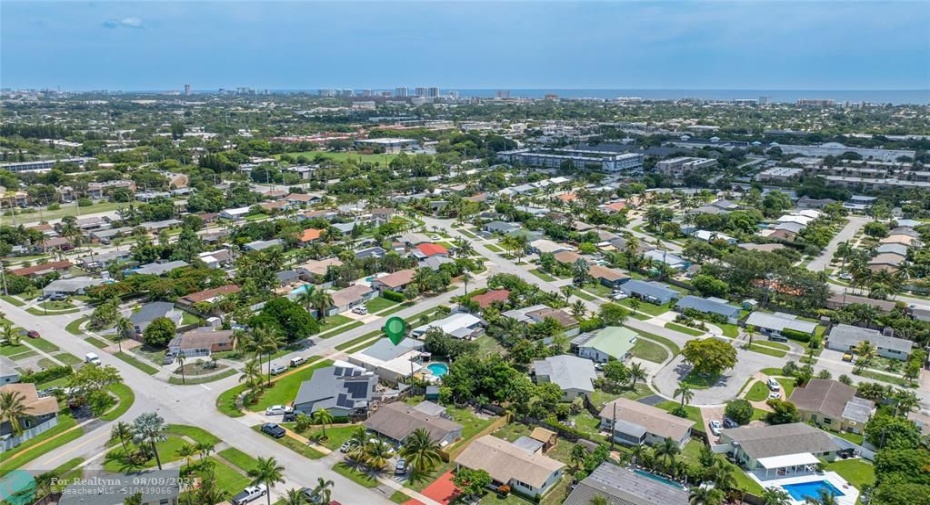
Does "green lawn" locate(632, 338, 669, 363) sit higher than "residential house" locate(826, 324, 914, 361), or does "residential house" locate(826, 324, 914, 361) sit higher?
"residential house" locate(826, 324, 914, 361)

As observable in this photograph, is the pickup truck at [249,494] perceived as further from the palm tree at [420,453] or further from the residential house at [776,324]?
the residential house at [776,324]

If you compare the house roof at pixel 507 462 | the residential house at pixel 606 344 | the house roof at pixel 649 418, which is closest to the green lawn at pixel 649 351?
the residential house at pixel 606 344

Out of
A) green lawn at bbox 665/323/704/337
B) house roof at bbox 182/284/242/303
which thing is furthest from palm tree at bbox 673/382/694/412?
house roof at bbox 182/284/242/303

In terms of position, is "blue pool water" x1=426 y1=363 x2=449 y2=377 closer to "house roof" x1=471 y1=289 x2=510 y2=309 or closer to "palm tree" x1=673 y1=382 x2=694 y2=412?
"house roof" x1=471 y1=289 x2=510 y2=309

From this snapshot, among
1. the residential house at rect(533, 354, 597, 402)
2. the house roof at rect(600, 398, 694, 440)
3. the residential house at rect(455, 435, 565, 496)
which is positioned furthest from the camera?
the residential house at rect(533, 354, 597, 402)

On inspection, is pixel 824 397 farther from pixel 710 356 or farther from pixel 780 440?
pixel 710 356

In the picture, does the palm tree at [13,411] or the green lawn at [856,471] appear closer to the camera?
the green lawn at [856,471]

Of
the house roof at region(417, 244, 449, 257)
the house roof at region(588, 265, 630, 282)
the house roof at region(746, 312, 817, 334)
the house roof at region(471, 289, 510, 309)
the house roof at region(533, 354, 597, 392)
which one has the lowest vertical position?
the house roof at region(533, 354, 597, 392)
